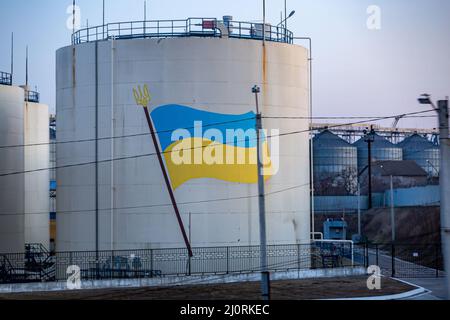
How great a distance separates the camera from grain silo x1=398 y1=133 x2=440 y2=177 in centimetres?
11144

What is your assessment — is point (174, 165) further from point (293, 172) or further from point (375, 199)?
point (375, 199)

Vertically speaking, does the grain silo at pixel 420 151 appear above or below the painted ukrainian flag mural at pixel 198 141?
above

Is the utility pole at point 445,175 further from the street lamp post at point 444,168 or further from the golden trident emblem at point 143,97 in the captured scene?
the golden trident emblem at point 143,97

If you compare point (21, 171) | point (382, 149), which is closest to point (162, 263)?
point (21, 171)

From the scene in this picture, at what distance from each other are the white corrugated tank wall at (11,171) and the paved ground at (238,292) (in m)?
13.7

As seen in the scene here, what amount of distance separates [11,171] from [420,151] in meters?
79.3

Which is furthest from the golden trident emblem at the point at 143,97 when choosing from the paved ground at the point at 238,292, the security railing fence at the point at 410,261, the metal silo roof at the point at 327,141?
the metal silo roof at the point at 327,141

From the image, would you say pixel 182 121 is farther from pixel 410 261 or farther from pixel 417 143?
pixel 417 143

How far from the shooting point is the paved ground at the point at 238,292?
95.7ft

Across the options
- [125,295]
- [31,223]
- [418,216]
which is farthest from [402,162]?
[125,295]

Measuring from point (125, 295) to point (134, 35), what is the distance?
14339 mm

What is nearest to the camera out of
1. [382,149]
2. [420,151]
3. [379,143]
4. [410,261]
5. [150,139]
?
[150,139]

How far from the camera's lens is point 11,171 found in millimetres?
44375

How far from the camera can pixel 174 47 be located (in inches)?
1428
